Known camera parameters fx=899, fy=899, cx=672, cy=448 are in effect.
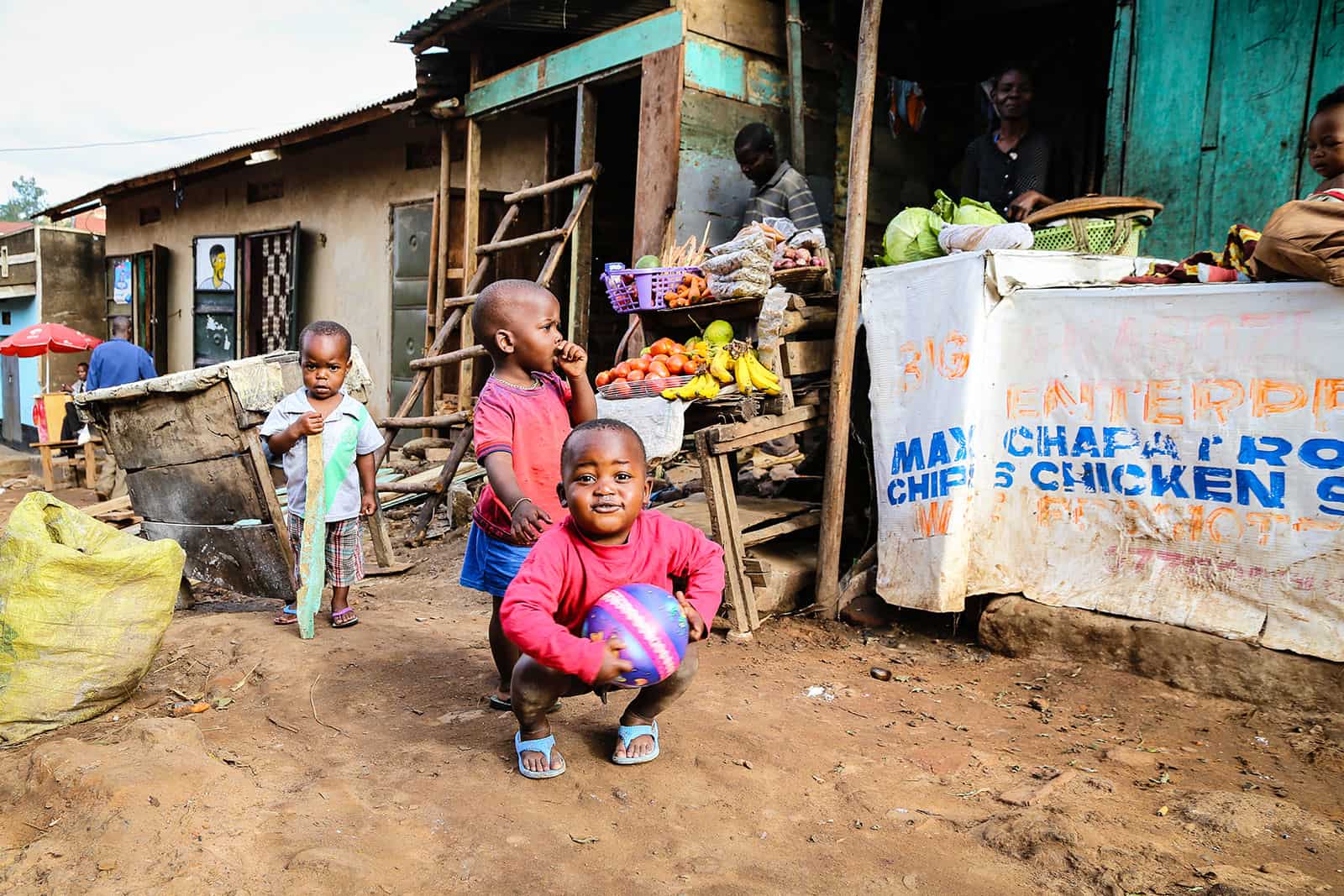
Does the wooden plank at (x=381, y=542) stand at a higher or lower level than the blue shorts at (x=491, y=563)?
lower

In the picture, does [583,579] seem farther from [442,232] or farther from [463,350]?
[442,232]

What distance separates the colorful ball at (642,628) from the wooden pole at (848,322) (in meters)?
1.94

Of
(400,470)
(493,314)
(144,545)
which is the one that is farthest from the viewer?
(400,470)

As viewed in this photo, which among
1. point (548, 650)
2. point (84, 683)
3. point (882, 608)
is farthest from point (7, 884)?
point (882, 608)

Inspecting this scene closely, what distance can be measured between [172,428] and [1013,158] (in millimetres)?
4696

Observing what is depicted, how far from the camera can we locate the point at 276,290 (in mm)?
11438

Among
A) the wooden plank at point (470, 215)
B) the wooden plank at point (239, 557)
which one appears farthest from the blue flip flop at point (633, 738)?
the wooden plank at point (470, 215)

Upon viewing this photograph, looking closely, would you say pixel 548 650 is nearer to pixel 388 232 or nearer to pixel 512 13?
pixel 512 13

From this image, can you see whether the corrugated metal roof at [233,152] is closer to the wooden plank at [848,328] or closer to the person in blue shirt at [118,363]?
the person in blue shirt at [118,363]

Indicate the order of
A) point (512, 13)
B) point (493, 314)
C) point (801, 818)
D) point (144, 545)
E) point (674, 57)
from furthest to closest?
point (512, 13) → point (674, 57) → point (144, 545) → point (493, 314) → point (801, 818)

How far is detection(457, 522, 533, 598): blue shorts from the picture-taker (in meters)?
2.84

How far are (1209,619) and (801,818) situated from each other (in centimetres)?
184

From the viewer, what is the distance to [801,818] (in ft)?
7.78

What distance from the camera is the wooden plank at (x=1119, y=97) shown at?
4918mm
